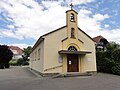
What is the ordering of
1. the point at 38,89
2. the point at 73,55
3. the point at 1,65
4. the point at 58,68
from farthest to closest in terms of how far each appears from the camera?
1. the point at 1,65
2. the point at 73,55
3. the point at 58,68
4. the point at 38,89

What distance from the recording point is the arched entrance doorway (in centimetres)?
2220

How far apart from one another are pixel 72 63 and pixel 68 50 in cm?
166

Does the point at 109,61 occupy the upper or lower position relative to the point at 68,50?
lower

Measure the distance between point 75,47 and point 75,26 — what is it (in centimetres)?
248

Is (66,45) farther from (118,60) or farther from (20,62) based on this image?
(20,62)

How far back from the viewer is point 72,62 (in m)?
22.4

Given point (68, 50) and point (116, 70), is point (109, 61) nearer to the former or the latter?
point (116, 70)

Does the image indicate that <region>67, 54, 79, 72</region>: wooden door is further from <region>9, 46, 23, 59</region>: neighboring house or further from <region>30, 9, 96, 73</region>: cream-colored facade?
<region>9, 46, 23, 59</region>: neighboring house

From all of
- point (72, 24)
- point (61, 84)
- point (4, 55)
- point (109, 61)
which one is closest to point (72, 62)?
point (72, 24)

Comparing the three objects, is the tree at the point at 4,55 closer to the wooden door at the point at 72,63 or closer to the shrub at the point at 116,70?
the wooden door at the point at 72,63

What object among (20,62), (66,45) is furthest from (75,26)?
(20,62)

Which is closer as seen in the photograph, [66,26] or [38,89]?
[38,89]

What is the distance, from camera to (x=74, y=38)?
74.3ft

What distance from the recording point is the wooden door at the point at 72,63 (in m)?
22.2
